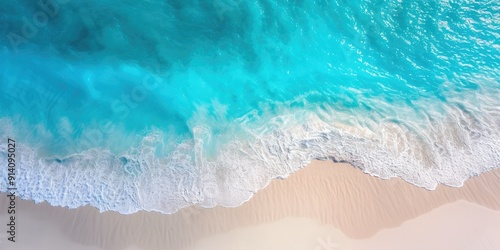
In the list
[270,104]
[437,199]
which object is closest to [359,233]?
[437,199]

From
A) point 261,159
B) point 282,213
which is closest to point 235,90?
point 261,159

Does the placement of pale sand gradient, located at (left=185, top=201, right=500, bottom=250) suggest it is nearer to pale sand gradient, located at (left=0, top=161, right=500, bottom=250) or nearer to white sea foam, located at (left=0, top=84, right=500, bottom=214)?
pale sand gradient, located at (left=0, top=161, right=500, bottom=250)

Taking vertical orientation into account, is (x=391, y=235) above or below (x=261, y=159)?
above

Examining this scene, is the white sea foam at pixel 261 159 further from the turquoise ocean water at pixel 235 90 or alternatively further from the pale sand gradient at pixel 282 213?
the pale sand gradient at pixel 282 213

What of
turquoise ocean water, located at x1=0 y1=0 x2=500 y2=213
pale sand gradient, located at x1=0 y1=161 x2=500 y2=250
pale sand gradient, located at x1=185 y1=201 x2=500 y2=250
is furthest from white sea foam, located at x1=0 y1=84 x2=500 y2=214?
pale sand gradient, located at x1=185 y1=201 x2=500 y2=250

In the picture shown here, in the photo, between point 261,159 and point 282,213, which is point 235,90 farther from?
point 282,213

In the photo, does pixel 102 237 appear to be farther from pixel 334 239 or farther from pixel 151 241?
pixel 334 239
